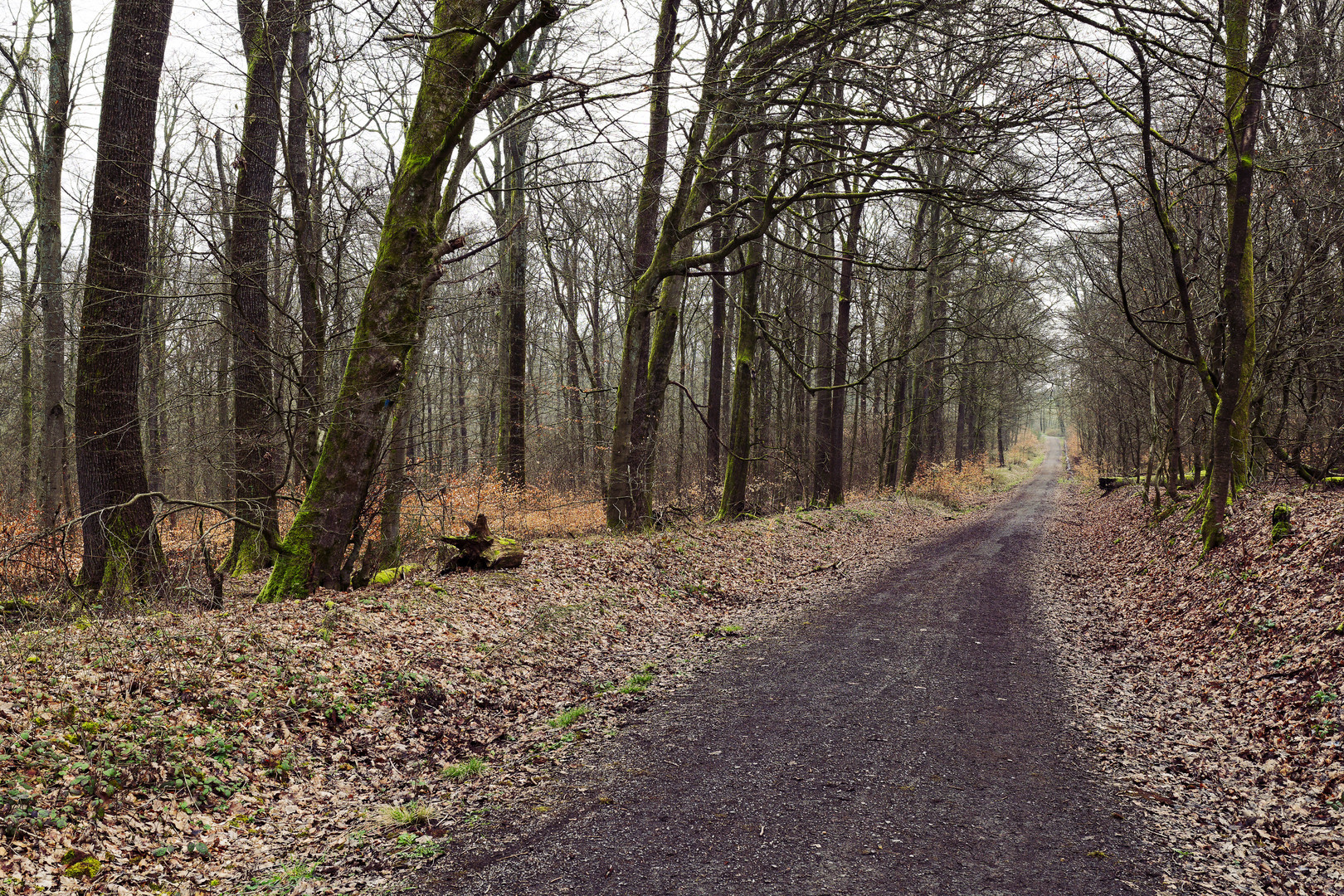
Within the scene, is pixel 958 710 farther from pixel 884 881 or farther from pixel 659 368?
pixel 659 368

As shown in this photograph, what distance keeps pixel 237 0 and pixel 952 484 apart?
89.1 feet

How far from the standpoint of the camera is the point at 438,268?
27.8 feet

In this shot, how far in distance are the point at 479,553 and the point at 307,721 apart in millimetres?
4366

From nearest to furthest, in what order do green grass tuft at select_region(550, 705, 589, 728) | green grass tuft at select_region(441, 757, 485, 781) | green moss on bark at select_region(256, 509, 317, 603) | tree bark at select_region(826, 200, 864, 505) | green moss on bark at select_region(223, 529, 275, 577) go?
green grass tuft at select_region(441, 757, 485, 781) < green grass tuft at select_region(550, 705, 589, 728) < green moss on bark at select_region(256, 509, 317, 603) < green moss on bark at select_region(223, 529, 275, 577) < tree bark at select_region(826, 200, 864, 505)

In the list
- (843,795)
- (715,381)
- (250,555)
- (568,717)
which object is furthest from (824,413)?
(843,795)

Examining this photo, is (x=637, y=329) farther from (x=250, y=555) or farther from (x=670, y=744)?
(x=670, y=744)

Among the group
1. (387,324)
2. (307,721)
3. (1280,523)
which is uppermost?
(387,324)

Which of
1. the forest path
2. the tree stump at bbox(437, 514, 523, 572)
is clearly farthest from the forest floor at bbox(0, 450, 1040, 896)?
the forest path

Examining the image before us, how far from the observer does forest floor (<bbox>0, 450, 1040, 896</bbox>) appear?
3820 mm

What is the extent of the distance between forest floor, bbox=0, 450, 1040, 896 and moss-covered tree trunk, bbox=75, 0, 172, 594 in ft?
4.00

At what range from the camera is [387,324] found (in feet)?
26.5

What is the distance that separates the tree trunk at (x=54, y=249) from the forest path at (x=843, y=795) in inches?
521

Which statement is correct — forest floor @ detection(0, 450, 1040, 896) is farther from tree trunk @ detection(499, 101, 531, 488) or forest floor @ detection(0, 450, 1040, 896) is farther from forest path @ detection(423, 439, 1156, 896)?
tree trunk @ detection(499, 101, 531, 488)

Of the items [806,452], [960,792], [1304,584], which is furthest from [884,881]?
[806,452]
